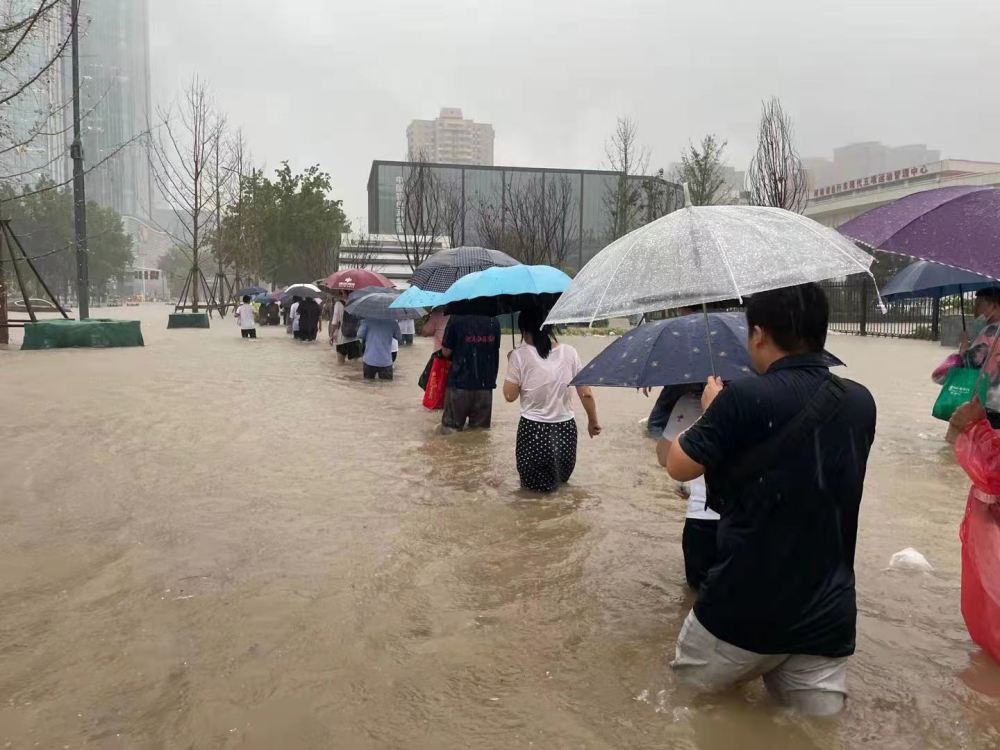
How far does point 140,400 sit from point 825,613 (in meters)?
10.1

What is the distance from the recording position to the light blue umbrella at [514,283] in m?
6.10

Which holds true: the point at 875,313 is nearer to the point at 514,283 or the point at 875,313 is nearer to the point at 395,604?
the point at 514,283

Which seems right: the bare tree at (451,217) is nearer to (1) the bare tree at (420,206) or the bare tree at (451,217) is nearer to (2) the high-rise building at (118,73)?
(1) the bare tree at (420,206)

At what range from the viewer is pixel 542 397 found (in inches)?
223

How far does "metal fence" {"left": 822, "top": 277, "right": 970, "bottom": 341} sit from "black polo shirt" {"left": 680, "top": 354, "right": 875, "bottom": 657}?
80.4ft

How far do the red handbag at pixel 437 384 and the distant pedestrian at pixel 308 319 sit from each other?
15.2m

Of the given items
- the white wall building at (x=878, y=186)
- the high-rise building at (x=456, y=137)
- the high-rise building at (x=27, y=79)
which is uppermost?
the high-rise building at (x=456, y=137)

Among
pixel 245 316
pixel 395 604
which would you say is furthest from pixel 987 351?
pixel 245 316

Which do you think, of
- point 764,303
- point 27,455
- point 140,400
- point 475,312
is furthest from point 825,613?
point 140,400

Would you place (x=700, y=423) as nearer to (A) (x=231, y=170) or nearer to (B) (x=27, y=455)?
(B) (x=27, y=455)

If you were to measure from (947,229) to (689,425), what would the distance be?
4.56ft

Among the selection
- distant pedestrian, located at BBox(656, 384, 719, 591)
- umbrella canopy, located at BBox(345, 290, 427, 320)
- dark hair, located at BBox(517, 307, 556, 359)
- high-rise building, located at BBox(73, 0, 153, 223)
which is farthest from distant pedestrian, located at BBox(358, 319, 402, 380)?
high-rise building, located at BBox(73, 0, 153, 223)

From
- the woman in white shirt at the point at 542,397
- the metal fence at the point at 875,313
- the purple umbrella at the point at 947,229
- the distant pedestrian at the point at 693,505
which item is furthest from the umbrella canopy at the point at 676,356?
the metal fence at the point at 875,313

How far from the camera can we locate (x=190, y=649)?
3.45 m
